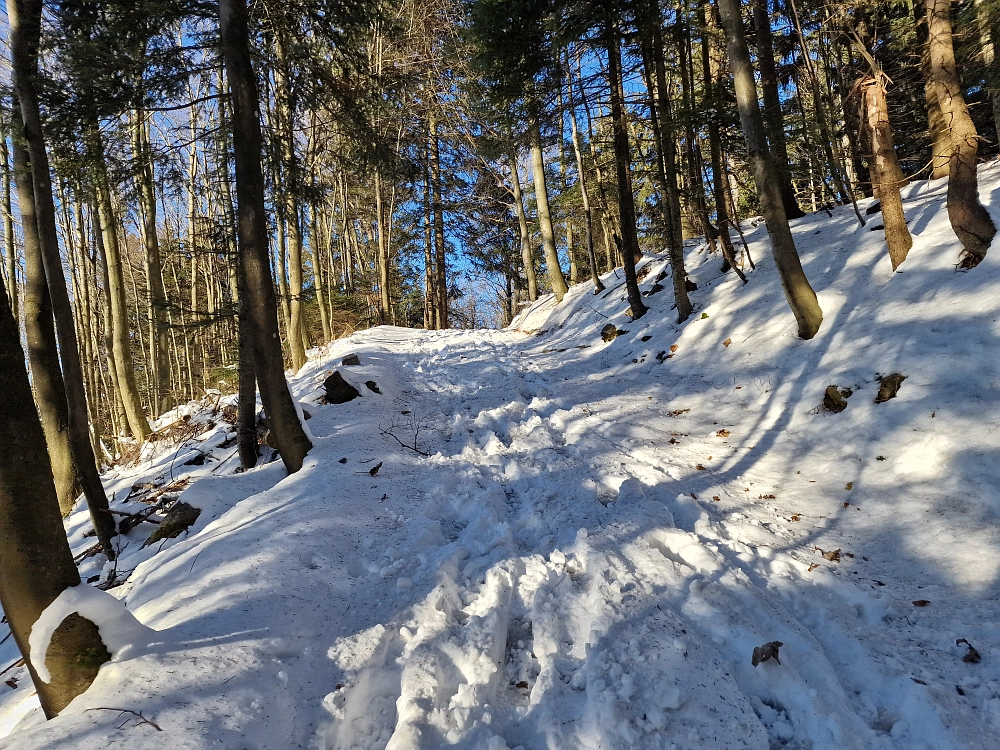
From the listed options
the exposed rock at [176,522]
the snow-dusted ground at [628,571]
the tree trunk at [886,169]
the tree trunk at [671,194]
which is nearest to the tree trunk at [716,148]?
the tree trunk at [671,194]

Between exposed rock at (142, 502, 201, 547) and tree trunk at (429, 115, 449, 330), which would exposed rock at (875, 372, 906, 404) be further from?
tree trunk at (429, 115, 449, 330)

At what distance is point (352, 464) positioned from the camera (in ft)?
17.4

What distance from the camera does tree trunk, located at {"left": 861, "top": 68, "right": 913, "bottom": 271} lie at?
621cm

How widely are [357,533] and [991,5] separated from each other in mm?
10032

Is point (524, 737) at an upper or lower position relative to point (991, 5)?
lower

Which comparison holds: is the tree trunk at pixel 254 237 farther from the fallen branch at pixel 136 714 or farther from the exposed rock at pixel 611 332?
the exposed rock at pixel 611 332

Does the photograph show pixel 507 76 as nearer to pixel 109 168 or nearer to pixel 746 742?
pixel 109 168

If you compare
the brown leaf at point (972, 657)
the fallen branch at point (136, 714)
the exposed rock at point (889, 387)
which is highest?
the exposed rock at point (889, 387)

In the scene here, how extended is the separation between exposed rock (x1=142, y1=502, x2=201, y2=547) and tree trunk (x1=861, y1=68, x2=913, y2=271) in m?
9.15

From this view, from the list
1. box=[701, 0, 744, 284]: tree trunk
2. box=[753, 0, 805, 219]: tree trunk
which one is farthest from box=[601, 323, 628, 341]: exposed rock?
box=[753, 0, 805, 219]: tree trunk

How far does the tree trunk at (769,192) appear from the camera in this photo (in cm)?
641

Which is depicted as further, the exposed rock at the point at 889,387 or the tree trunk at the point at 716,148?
the tree trunk at the point at 716,148

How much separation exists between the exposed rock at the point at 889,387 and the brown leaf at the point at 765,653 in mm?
3597

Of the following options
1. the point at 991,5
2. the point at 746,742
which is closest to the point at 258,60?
the point at 746,742
